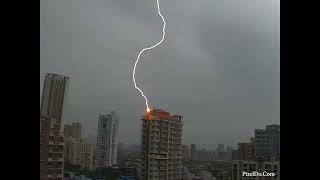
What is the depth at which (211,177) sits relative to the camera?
1407 mm

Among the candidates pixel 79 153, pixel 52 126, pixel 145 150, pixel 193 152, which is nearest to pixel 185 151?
pixel 193 152

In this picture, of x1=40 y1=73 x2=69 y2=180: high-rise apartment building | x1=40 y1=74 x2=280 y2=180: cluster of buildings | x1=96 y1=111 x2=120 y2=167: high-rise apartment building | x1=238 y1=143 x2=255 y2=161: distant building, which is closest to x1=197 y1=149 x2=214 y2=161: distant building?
x1=40 y1=74 x2=280 y2=180: cluster of buildings

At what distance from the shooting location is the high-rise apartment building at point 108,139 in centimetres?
155

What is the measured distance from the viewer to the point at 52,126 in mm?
1507

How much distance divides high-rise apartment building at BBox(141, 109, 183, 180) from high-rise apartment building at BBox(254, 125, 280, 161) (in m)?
0.33

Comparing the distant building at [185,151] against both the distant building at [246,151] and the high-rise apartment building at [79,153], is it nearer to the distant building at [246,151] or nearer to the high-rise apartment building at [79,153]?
the distant building at [246,151]

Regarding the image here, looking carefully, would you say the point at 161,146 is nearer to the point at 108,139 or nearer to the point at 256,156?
the point at 108,139

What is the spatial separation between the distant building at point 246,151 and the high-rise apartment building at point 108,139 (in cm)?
55

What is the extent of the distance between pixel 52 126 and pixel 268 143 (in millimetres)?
903

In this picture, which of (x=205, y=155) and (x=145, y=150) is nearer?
(x=205, y=155)

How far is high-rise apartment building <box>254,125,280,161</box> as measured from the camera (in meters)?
1.12

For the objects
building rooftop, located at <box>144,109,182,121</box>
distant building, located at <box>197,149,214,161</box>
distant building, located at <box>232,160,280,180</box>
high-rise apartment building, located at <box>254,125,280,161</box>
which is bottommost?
distant building, located at <box>232,160,280,180</box>

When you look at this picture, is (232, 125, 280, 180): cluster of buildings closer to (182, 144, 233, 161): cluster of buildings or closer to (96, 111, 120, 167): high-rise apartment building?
(182, 144, 233, 161): cluster of buildings
